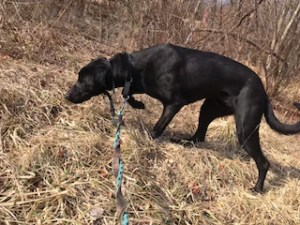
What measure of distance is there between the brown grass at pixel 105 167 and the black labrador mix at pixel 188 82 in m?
0.34

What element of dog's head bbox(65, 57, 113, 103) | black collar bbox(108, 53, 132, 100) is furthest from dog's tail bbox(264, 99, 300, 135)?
dog's head bbox(65, 57, 113, 103)

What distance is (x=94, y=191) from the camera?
233 centimetres

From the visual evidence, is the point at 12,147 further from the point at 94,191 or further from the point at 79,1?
the point at 79,1

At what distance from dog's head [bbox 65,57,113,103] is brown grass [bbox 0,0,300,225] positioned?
0.31 meters

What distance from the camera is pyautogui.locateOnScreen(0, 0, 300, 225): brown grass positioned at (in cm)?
221

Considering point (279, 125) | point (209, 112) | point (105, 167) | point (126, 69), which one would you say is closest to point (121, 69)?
point (126, 69)

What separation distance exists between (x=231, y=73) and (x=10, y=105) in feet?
8.02

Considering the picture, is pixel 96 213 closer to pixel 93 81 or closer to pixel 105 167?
pixel 105 167

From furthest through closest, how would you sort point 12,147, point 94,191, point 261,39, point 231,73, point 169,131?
point 261,39
point 169,131
point 231,73
point 12,147
point 94,191

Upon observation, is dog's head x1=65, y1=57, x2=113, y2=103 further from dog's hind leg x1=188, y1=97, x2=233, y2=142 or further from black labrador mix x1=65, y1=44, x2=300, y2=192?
dog's hind leg x1=188, y1=97, x2=233, y2=142

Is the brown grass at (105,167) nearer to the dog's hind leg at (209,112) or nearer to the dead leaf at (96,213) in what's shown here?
the dead leaf at (96,213)

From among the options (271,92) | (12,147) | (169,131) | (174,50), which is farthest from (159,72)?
(271,92)

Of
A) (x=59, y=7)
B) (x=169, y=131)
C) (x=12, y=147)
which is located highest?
(x=59, y=7)

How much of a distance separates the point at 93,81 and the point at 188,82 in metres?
1.03
